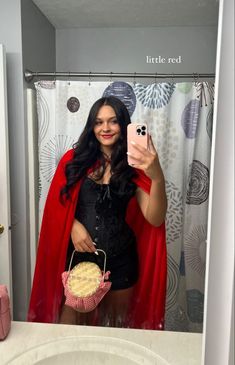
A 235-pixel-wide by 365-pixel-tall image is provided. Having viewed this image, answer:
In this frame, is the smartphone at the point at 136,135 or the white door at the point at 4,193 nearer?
the smartphone at the point at 136,135

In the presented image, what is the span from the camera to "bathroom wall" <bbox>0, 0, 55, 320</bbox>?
87cm

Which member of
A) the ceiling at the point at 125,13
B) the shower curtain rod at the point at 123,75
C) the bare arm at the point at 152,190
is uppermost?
the ceiling at the point at 125,13

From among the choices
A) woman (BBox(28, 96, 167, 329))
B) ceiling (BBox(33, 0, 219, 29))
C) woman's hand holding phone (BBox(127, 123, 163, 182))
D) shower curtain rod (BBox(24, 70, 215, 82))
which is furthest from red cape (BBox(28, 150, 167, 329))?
ceiling (BBox(33, 0, 219, 29))

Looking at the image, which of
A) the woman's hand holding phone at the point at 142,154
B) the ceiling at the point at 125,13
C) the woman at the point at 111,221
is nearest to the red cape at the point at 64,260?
the woman at the point at 111,221

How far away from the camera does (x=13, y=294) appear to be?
987mm

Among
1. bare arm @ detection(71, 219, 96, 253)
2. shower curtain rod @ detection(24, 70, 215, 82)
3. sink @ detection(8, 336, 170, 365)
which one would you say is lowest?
sink @ detection(8, 336, 170, 365)

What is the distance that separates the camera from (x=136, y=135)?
2.60 ft

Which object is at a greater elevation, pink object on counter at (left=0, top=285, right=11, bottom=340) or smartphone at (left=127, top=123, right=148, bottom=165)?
smartphone at (left=127, top=123, right=148, bottom=165)

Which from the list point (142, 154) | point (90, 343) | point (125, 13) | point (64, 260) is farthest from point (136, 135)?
point (90, 343)

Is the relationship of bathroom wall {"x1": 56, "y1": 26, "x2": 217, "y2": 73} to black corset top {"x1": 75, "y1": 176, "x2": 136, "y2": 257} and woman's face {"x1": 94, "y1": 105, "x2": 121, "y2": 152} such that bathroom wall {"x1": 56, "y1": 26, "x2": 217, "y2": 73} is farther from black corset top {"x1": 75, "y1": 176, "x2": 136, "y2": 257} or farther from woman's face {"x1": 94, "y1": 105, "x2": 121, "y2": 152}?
black corset top {"x1": 75, "y1": 176, "x2": 136, "y2": 257}

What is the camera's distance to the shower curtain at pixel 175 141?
2.84 ft

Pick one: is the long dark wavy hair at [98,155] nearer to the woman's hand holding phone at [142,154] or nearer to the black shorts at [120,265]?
the woman's hand holding phone at [142,154]

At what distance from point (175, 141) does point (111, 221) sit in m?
0.29

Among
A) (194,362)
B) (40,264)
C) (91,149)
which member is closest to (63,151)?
(91,149)
